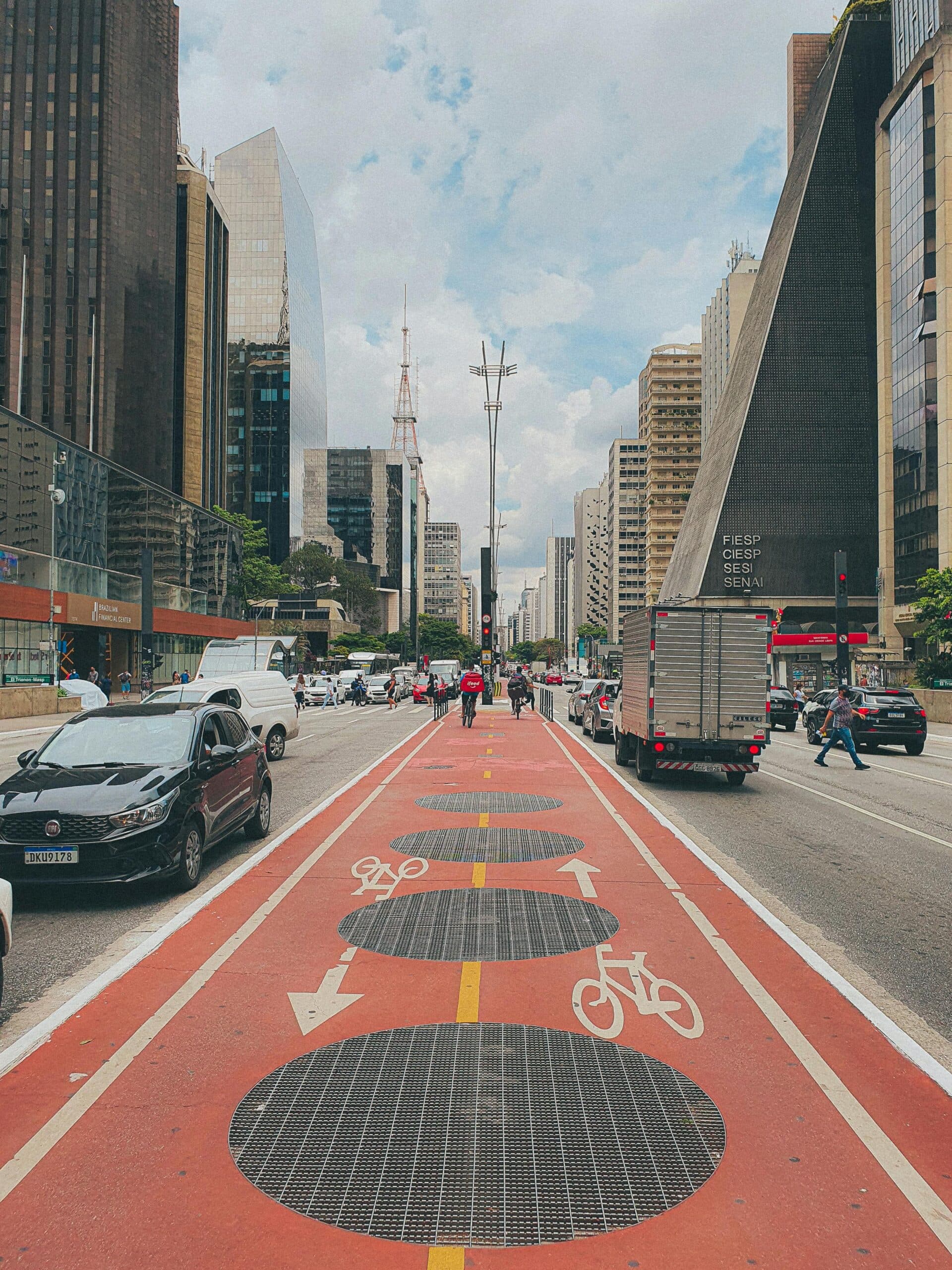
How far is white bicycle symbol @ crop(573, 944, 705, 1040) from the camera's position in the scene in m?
5.01

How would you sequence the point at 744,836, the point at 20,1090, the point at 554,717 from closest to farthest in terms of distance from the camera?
the point at 20,1090
the point at 744,836
the point at 554,717

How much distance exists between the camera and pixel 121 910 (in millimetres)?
7590

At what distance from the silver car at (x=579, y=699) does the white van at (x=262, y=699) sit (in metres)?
10.9

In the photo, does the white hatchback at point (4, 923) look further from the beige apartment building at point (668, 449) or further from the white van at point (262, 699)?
the beige apartment building at point (668, 449)

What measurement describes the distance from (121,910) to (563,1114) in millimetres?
4916

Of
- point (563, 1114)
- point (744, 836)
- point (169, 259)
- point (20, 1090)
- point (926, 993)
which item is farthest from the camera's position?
point (169, 259)

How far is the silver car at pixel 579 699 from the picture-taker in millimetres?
30203

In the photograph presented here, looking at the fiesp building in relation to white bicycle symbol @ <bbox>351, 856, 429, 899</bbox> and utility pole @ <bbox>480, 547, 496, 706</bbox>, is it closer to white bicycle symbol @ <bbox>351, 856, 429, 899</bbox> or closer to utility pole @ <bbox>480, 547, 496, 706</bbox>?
utility pole @ <bbox>480, 547, 496, 706</bbox>

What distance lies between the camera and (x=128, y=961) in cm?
614

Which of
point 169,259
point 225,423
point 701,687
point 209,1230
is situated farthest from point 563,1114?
point 225,423

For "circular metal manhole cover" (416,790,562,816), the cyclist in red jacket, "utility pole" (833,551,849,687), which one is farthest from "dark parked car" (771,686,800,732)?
"circular metal manhole cover" (416,790,562,816)

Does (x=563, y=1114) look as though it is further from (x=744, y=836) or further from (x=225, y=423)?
(x=225, y=423)

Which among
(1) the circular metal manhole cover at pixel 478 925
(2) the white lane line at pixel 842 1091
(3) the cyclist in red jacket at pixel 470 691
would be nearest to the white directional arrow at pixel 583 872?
(1) the circular metal manhole cover at pixel 478 925

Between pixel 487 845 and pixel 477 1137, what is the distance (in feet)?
20.6
